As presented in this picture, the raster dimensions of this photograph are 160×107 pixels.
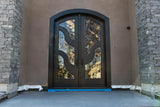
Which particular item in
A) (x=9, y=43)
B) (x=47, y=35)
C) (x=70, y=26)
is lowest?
(x=9, y=43)

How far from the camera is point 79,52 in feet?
12.8

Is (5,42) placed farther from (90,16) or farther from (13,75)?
(90,16)

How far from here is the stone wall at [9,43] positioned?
2807mm

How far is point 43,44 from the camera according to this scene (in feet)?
12.6

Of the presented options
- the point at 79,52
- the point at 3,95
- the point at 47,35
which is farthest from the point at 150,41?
the point at 3,95

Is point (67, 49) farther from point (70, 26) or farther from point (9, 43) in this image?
point (9, 43)

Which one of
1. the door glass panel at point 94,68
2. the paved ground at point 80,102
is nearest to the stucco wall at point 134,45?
the paved ground at point 80,102

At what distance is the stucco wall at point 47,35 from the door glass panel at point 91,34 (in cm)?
→ 41

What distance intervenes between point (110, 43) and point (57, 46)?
5.16 ft

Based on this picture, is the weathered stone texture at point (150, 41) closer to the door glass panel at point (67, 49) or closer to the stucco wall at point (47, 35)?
the stucco wall at point (47, 35)

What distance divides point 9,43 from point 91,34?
2.23 meters

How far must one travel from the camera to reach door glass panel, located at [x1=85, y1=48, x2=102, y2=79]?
384cm

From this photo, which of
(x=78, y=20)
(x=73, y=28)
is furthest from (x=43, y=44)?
(x=78, y=20)

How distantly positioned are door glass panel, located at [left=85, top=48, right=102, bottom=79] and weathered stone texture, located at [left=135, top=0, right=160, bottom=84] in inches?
45.2
